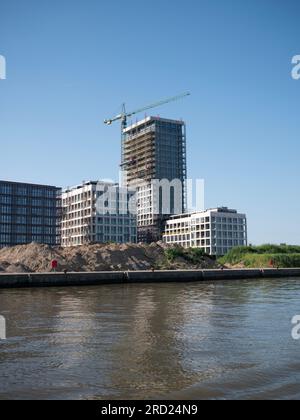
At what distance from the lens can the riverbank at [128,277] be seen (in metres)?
50.7

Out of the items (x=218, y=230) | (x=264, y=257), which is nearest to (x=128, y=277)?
(x=264, y=257)

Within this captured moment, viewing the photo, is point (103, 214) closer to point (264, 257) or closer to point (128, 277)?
point (264, 257)

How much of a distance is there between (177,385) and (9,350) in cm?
683

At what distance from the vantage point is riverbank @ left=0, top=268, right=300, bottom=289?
50.7 metres

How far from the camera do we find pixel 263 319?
74.0 feet

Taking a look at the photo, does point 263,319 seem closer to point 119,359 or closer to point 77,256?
point 119,359

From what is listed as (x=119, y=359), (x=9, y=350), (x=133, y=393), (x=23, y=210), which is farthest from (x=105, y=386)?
(x=23, y=210)

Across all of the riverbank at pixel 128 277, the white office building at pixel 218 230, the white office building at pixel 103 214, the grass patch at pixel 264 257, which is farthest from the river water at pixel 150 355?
the white office building at pixel 218 230

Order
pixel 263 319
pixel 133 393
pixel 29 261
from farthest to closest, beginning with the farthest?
pixel 29 261 → pixel 263 319 → pixel 133 393

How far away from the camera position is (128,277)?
57.9 meters

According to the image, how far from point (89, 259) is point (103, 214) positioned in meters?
113

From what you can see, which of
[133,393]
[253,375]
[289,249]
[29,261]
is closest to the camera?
[133,393]

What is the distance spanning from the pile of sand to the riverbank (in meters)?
10.7

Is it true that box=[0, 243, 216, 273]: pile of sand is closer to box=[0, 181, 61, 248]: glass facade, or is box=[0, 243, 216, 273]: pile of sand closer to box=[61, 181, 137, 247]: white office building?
box=[0, 181, 61, 248]: glass facade
